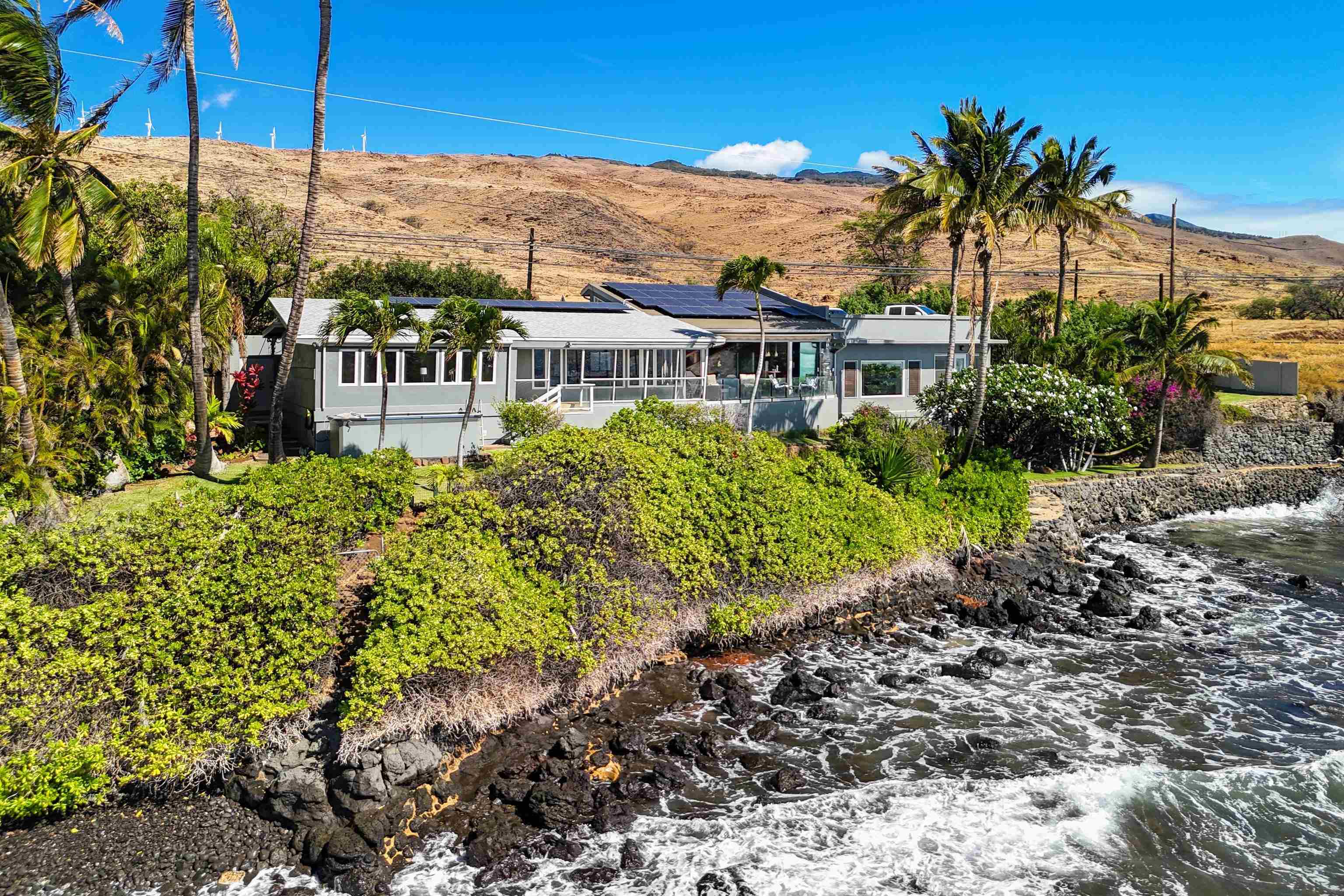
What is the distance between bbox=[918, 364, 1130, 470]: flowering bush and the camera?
101 ft

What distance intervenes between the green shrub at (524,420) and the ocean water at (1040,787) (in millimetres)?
10036

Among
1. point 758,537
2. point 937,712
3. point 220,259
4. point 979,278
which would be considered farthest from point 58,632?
point 979,278

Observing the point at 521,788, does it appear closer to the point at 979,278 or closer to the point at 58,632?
the point at 58,632

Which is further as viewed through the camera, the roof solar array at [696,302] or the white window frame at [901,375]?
the roof solar array at [696,302]

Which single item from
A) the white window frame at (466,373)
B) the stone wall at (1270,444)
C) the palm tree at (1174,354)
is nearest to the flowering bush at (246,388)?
the white window frame at (466,373)

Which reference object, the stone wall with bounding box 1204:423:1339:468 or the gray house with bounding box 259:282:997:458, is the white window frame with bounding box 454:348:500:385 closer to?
the gray house with bounding box 259:282:997:458

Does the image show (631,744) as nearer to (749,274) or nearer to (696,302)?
(749,274)

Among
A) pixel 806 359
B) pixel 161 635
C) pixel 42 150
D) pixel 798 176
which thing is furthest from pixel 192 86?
pixel 798 176

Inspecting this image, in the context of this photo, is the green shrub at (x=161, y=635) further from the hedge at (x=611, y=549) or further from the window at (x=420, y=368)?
the window at (x=420, y=368)

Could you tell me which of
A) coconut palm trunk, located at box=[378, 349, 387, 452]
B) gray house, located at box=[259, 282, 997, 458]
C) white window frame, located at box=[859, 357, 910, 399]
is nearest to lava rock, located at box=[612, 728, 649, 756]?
coconut palm trunk, located at box=[378, 349, 387, 452]

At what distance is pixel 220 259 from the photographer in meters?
27.9

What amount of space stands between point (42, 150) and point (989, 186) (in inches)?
999

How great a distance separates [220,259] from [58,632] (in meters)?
19.0

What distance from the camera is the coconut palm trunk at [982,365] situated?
27766 millimetres
